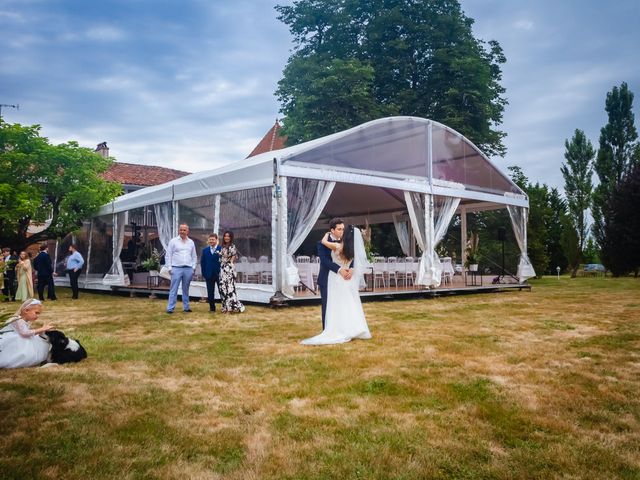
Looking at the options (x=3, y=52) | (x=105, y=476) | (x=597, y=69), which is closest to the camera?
(x=105, y=476)

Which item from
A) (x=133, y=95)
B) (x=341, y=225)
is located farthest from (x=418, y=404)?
(x=133, y=95)

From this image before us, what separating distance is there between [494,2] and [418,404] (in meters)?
10.5

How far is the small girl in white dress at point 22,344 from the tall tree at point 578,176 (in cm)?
2599

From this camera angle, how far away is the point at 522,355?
4898mm

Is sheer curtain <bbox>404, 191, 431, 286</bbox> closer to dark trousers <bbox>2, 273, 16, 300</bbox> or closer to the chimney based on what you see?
dark trousers <bbox>2, 273, 16, 300</bbox>

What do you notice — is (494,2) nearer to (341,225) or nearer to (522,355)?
(341,225)

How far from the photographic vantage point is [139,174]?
33281mm

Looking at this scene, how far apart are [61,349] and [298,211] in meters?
5.79

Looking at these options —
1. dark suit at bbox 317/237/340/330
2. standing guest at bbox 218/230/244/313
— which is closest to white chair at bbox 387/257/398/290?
standing guest at bbox 218/230/244/313

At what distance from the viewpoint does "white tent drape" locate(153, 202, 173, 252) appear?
12.7 m

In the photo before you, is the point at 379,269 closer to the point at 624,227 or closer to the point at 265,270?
the point at 265,270

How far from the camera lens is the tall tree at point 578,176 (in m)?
26.5

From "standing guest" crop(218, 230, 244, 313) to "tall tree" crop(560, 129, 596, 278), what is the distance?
72.3 ft

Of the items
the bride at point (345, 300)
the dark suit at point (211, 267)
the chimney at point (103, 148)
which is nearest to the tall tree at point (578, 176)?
the dark suit at point (211, 267)
